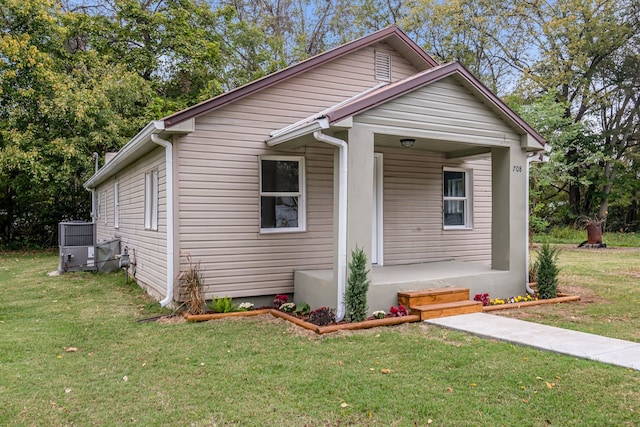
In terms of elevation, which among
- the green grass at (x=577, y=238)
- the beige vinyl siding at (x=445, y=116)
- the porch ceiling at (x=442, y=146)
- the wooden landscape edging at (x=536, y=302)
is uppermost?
the beige vinyl siding at (x=445, y=116)

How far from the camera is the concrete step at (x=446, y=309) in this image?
6.13 meters

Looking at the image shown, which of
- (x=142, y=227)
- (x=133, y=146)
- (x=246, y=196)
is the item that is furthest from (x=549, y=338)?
(x=142, y=227)

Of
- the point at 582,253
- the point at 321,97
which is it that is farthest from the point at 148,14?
the point at 582,253

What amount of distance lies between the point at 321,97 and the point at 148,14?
15.9 meters

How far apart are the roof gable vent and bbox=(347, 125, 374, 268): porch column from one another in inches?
120

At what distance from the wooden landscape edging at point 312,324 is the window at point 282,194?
1302 mm

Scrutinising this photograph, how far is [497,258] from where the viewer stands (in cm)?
771

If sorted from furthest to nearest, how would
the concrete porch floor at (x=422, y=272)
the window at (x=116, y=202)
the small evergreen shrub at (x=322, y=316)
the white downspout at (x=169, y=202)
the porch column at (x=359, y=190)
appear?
the window at (x=116, y=202)
the concrete porch floor at (x=422, y=272)
the white downspout at (x=169, y=202)
the porch column at (x=359, y=190)
the small evergreen shrub at (x=322, y=316)

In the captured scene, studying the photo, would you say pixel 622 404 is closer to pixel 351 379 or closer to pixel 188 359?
pixel 351 379

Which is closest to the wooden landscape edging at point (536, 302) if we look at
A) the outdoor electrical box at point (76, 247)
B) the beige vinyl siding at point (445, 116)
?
the beige vinyl siding at point (445, 116)

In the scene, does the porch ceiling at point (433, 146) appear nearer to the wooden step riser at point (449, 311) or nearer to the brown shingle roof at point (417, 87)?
the brown shingle roof at point (417, 87)

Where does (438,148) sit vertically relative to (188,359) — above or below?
above

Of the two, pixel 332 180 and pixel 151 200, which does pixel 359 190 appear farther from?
pixel 151 200

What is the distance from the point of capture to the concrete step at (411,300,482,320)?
613cm
